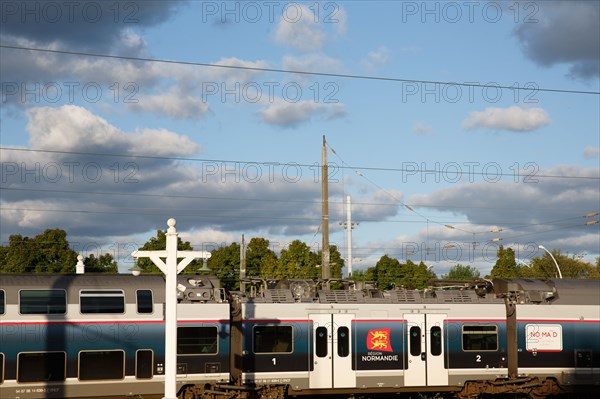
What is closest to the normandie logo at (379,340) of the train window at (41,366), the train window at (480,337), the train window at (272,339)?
the train window at (272,339)

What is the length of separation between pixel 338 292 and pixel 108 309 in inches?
314

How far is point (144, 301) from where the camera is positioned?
26250 mm

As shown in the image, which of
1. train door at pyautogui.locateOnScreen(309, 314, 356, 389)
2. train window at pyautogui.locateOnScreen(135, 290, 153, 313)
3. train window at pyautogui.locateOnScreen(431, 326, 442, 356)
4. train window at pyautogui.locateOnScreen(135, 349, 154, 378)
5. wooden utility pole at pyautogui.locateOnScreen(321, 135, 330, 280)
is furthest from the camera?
wooden utility pole at pyautogui.locateOnScreen(321, 135, 330, 280)

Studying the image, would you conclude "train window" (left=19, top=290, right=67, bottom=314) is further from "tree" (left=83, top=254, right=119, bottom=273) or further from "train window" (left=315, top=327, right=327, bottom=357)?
"tree" (left=83, top=254, right=119, bottom=273)

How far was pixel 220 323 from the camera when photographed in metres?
27.0

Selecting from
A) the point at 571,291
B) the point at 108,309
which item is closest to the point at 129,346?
the point at 108,309

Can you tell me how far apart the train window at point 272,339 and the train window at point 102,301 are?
4589 millimetres

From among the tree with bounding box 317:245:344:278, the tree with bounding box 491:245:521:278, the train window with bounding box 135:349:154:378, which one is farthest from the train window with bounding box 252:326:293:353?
the tree with bounding box 491:245:521:278

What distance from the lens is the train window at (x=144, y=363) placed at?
25828 millimetres

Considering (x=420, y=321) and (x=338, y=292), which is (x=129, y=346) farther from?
(x=420, y=321)

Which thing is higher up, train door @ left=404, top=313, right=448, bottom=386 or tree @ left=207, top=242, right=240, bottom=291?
tree @ left=207, top=242, right=240, bottom=291

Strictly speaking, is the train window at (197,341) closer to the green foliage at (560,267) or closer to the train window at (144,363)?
the train window at (144,363)

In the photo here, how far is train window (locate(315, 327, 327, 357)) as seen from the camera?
92.3 feet

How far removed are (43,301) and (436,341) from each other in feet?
43.9
